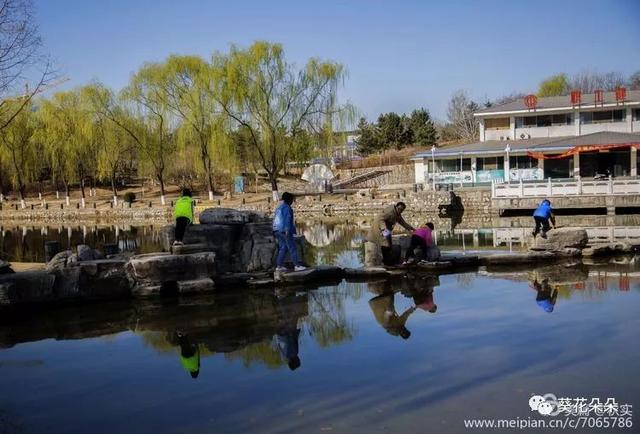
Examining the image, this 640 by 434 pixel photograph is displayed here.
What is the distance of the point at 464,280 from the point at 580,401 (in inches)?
244

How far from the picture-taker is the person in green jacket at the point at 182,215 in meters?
11.6

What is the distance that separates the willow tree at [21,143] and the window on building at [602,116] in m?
38.2

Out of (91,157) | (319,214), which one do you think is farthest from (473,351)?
(91,157)

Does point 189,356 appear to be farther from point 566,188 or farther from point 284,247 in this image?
point 566,188

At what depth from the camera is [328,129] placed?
3975 centimetres

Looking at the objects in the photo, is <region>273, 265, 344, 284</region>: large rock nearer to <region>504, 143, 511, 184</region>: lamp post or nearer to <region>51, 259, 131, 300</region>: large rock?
<region>51, 259, 131, 300</region>: large rock

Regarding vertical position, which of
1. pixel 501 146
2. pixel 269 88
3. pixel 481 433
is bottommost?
pixel 481 433

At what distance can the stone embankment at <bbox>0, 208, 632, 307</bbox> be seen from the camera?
34.2 ft

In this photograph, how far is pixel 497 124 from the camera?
4006 cm

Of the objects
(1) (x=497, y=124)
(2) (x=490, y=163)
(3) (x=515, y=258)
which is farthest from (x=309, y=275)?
(1) (x=497, y=124)

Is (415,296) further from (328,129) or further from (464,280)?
(328,129)

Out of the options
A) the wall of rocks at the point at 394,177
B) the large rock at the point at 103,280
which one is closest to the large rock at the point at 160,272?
the large rock at the point at 103,280

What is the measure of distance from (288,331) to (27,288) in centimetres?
479

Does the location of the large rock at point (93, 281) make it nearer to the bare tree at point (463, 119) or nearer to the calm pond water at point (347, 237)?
the calm pond water at point (347, 237)
